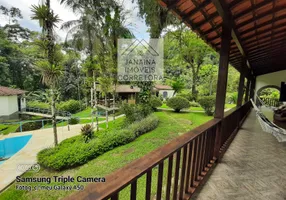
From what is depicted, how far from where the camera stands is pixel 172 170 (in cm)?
189

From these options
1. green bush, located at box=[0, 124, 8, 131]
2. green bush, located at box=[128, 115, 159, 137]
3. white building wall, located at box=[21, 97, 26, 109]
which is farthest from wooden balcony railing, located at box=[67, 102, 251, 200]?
white building wall, located at box=[21, 97, 26, 109]

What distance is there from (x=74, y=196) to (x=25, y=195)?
5034 millimetres

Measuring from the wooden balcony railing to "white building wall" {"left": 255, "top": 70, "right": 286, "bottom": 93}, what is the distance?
11.9m

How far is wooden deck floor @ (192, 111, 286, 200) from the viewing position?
6.18 feet

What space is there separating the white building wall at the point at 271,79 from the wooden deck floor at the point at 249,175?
33.1 ft

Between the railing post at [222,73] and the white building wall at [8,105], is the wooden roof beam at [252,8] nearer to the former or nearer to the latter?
the railing post at [222,73]

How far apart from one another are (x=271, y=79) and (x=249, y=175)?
1250 centimetres

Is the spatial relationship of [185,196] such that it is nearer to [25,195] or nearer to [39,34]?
[25,195]

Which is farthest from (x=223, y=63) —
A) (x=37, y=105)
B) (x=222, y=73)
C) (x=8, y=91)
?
(x=37, y=105)

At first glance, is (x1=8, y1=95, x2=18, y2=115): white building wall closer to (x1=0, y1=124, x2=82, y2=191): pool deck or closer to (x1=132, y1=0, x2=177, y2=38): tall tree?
(x1=0, y1=124, x2=82, y2=191): pool deck

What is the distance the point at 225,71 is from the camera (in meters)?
2.47

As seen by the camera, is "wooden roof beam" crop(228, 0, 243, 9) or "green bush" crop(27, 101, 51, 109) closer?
"wooden roof beam" crop(228, 0, 243, 9)

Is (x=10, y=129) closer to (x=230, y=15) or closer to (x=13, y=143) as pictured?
(x=13, y=143)

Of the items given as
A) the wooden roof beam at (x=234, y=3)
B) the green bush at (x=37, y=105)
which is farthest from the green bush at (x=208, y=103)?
the green bush at (x=37, y=105)
